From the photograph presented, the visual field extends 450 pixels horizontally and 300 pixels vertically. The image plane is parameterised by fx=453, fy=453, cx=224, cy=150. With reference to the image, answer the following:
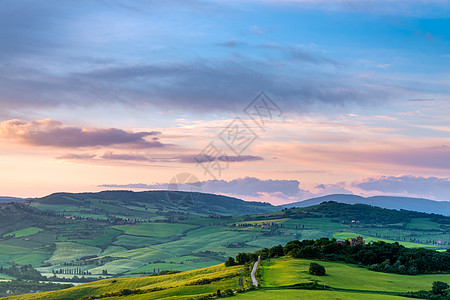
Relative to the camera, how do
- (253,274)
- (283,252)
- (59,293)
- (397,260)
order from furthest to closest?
(59,293) → (283,252) → (397,260) → (253,274)

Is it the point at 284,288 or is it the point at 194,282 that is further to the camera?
the point at 194,282

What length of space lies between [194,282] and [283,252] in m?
41.6

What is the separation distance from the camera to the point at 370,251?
5448 inches

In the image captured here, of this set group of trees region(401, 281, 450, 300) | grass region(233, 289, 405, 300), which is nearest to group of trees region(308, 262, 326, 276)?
grass region(233, 289, 405, 300)

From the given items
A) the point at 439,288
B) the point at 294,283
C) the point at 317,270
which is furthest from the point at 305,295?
the point at 439,288

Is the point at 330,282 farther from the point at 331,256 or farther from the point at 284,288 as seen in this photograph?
the point at 331,256

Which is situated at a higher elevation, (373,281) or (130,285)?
(373,281)

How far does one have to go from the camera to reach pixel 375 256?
136625mm

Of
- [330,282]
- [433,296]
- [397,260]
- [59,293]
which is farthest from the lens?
[59,293]

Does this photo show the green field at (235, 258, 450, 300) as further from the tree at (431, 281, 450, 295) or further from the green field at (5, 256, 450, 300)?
the tree at (431, 281, 450, 295)

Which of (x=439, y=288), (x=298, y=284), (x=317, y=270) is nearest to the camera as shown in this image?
(x=298, y=284)

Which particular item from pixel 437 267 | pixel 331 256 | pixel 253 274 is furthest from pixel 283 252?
pixel 437 267

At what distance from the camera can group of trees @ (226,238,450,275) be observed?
12925cm

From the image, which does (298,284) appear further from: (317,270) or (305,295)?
(317,270)
